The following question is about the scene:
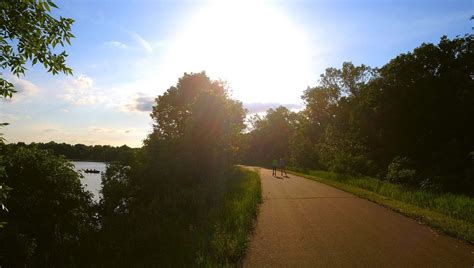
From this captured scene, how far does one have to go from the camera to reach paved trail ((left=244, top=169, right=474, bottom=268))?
23.2ft

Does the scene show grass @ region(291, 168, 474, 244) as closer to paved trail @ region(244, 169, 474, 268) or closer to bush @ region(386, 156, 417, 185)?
paved trail @ region(244, 169, 474, 268)

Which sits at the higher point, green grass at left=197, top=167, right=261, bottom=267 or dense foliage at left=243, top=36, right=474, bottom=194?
dense foliage at left=243, top=36, right=474, bottom=194

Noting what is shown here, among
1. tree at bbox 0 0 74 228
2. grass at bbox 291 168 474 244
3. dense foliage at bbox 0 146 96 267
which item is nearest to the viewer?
tree at bbox 0 0 74 228

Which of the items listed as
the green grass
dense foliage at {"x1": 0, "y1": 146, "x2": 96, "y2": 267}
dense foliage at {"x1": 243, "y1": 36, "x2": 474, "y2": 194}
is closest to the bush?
dense foliage at {"x1": 243, "y1": 36, "x2": 474, "y2": 194}

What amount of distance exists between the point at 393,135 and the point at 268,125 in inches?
2687

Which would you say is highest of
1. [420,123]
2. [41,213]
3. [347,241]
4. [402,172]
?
[420,123]

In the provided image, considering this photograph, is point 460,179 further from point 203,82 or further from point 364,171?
point 203,82

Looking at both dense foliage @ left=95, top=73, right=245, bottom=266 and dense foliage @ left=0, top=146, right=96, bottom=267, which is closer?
dense foliage @ left=95, top=73, right=245, bottom=266

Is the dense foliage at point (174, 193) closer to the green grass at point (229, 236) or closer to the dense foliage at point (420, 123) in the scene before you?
the green grass at point (229, 236)

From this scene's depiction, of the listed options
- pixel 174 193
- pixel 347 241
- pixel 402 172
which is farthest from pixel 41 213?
pixel 402 172

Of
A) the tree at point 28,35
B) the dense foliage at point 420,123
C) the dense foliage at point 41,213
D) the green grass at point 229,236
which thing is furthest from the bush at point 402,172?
the tree at point 28,35

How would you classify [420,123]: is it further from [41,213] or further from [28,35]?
[28,35]

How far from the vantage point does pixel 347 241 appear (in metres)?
8.51

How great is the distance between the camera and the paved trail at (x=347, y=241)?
707 centimetres
